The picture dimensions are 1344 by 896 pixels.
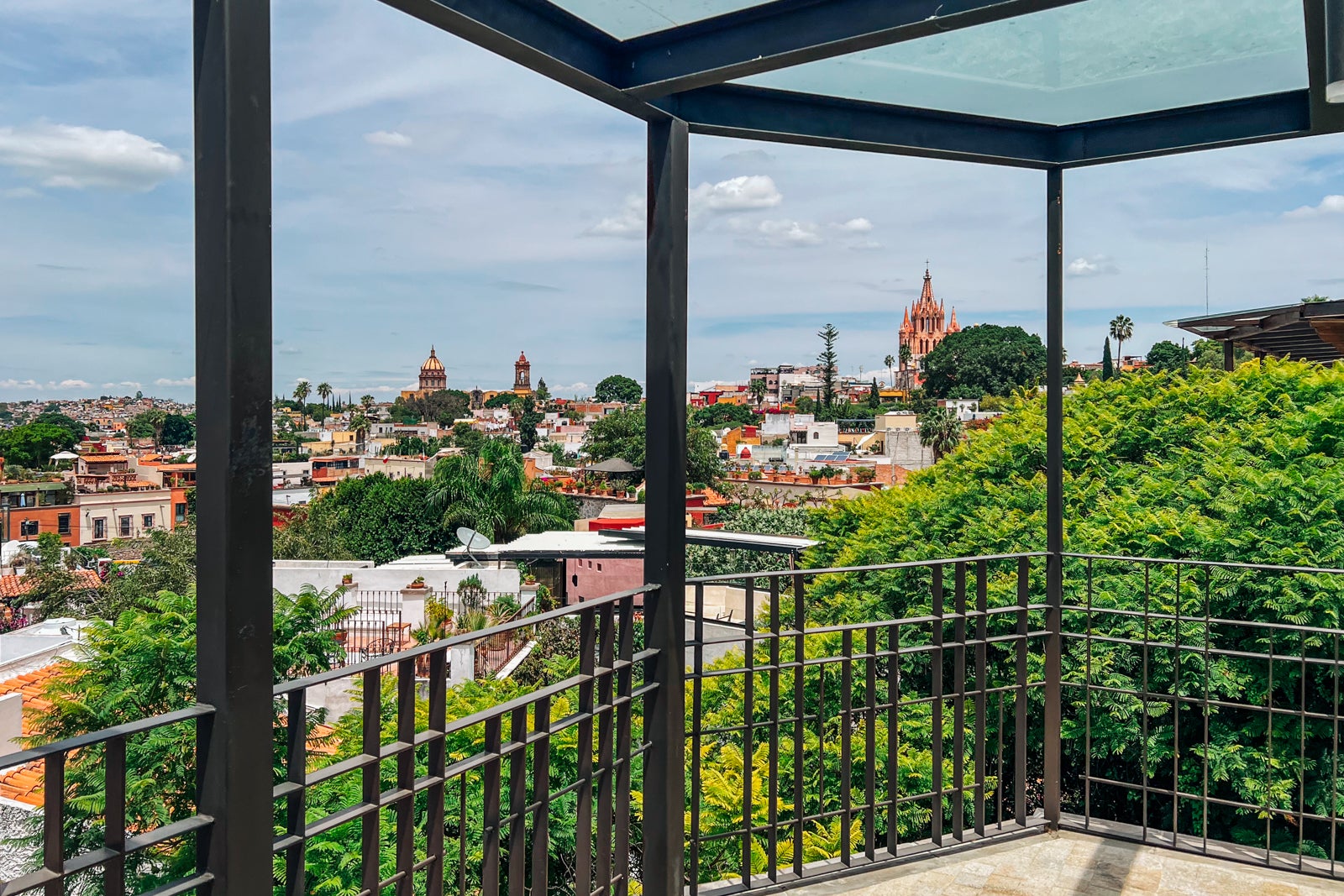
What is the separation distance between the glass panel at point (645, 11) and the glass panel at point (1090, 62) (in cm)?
35

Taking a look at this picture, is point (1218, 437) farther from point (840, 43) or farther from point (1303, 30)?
point (840, 43)

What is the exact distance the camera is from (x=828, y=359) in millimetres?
51094

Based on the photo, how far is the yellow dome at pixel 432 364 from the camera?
44.1 m

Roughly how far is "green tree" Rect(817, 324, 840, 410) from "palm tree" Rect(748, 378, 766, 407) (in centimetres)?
598

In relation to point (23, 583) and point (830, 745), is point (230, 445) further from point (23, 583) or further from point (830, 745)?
point (23, 583)

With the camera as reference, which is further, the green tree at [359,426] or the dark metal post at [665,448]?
the green tree at [359,426]

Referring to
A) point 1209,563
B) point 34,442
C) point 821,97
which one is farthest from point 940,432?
point 821,97

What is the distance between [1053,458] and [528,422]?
43634 mm

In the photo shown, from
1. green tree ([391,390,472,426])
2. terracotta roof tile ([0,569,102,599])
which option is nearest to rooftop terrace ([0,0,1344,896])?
terracotta roof tile ([0,569,102,599])

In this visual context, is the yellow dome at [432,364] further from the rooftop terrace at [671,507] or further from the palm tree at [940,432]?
the rooftop terrace at [671,507]

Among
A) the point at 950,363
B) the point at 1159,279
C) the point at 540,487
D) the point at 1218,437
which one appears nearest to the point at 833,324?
the point at 950,363

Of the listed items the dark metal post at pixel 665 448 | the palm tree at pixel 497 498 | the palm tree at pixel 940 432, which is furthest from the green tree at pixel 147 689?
the palm tree at pixel 940 432

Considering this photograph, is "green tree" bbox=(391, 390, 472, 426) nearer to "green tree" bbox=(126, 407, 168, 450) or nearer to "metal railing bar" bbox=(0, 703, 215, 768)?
"green tree" bbox=(126, 407, 168, 450)

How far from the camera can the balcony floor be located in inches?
96.4
